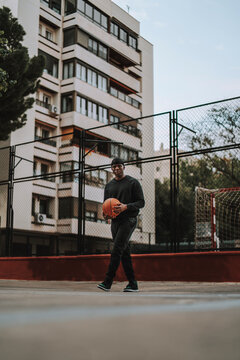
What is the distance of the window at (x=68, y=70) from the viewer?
33.7 metres

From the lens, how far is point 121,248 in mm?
5680

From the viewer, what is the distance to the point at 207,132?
1155cm

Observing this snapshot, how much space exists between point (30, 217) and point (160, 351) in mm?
28473

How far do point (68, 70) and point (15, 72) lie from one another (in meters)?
18.3

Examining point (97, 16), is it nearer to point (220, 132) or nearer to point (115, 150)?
point (115, 150)

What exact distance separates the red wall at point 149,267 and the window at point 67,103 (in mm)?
23056

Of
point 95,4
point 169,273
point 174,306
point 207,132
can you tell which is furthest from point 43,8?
point 174,306

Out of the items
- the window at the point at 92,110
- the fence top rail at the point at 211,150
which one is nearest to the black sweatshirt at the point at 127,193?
the fence top rail at the point at 211,150

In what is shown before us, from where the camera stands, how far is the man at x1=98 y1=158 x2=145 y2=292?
18.5 ft

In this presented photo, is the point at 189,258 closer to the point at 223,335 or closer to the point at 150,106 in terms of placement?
the point at 223,335

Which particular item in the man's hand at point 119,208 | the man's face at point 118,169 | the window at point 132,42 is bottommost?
the man's hand at point 119,208

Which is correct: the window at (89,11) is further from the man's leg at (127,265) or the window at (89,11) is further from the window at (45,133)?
the man's leg at (127,265)

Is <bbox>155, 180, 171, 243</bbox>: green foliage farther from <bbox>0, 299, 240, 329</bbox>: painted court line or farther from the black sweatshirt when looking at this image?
<bbox>0, 299, 240, 329</bbox>: painted court line

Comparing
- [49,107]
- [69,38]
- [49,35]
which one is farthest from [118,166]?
[49,35]
